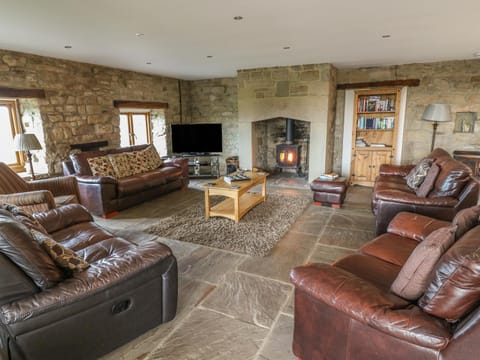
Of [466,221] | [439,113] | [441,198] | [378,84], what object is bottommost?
[441,198]

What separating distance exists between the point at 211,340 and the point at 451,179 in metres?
2.89

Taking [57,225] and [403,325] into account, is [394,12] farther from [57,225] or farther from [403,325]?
[57,225]

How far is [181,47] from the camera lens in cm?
425

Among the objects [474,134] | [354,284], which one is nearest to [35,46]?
[354,284]

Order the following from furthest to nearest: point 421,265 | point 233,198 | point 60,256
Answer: point 233,198, point 60,256, point 421,265

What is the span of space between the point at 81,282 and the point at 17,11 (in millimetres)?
2671

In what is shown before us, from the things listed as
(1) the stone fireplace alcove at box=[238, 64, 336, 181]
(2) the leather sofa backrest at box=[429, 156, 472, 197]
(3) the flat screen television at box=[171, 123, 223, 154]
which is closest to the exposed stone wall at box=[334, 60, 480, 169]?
(1) the stone fireplace alcove at box=[238, 64, 336, 181]

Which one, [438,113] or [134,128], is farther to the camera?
[134,128]

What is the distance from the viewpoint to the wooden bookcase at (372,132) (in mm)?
5984

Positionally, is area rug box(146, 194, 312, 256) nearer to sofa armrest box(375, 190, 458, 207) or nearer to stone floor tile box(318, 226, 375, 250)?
stone floor tile box(318, 226, 375, 250)

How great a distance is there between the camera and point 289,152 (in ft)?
22.4

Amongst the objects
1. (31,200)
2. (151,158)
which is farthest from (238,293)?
(151,158)

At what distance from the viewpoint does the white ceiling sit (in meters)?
2.70

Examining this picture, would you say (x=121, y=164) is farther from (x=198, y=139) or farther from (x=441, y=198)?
(x=441, y=198)
